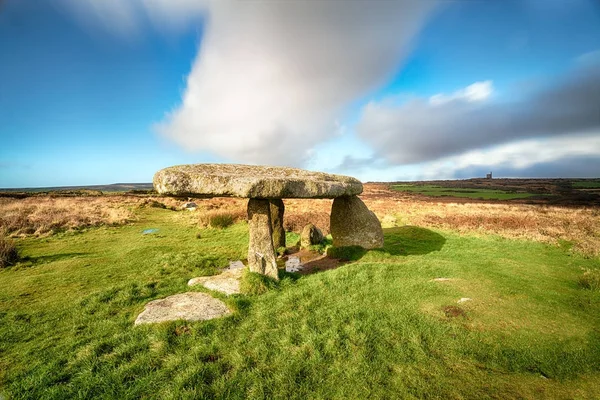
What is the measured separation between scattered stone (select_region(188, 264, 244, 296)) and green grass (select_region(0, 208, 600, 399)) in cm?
49

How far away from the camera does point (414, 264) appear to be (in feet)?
32.9

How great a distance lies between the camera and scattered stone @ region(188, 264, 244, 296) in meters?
7.83

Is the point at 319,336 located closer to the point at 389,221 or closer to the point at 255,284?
the point at 255,284

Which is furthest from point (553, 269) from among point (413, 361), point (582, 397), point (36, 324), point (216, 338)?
point (36, 324)

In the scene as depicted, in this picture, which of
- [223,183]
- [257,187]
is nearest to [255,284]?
[257,187]

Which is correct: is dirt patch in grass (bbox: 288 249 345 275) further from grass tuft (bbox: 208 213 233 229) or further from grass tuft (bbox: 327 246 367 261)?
grass tuft (bbox: 208 213 233 229)

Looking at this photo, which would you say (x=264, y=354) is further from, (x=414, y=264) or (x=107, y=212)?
(x=107, y=212)

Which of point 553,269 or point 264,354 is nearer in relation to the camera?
point 264,354

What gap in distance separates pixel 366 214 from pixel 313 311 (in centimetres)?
726

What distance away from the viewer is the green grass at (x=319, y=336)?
441 cm

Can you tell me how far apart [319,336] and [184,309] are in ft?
11.5

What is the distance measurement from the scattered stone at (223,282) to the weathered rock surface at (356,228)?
588cm

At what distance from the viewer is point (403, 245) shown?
14.0m

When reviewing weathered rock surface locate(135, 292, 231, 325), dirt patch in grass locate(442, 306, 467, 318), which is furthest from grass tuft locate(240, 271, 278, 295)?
dirt patch in grass locate(442, 306, 467, 318)
